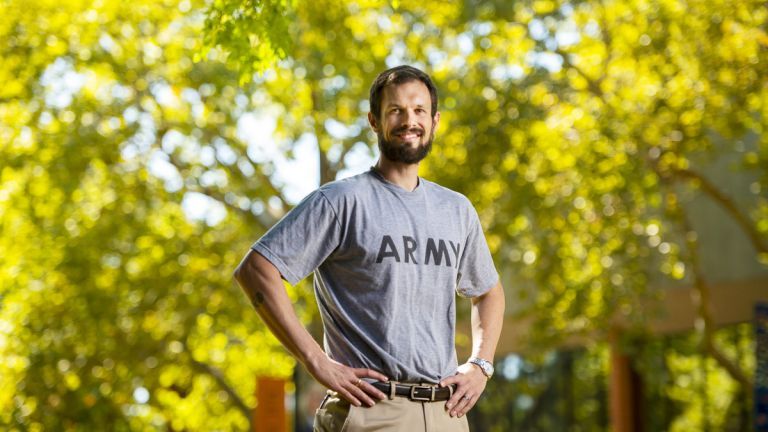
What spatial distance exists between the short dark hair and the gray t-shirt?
0.23 m

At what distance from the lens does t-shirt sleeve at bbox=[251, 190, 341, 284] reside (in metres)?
3.89

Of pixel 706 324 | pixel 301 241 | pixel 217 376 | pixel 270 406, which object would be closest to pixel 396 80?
pixel 301 241

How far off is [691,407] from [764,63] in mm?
12063

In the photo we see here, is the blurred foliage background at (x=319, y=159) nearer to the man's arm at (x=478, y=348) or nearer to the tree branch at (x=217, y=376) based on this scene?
the tree branch at (x=217, y=376)

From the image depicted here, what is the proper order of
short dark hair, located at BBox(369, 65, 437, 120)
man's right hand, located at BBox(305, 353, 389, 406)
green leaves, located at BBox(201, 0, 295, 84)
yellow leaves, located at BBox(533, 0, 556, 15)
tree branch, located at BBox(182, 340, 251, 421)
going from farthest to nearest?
tree branch, located at BBox(182, 340, 251, 421) → yellow leaves, located at BBox(533, 0, 556, 15) → green leaves, located at BBox(201, 0, 295, 84) → short dark hair, located at BBox(369, 65, 437, 120) → man's right hand, located at BBox(305, 353, 389, 406)

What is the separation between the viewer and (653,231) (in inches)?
632

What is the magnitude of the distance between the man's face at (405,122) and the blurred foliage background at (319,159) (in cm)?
1075

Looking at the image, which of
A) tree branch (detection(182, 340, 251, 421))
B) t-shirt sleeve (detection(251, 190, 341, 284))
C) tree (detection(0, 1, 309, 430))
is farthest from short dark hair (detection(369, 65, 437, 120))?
tree branch (detection(182, 340, 251, 421))

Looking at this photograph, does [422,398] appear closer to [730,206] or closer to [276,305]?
[276,305]

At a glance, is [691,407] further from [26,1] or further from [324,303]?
[324,303]

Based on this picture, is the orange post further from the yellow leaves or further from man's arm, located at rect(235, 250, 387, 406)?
man's arm, located at rect(235, 250, 387, 406)

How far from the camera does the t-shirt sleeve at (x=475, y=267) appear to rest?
4273 millimetres

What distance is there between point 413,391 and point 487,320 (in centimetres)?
57

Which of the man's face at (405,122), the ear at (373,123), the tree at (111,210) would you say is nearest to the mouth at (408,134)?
the man's face at (405,122)
